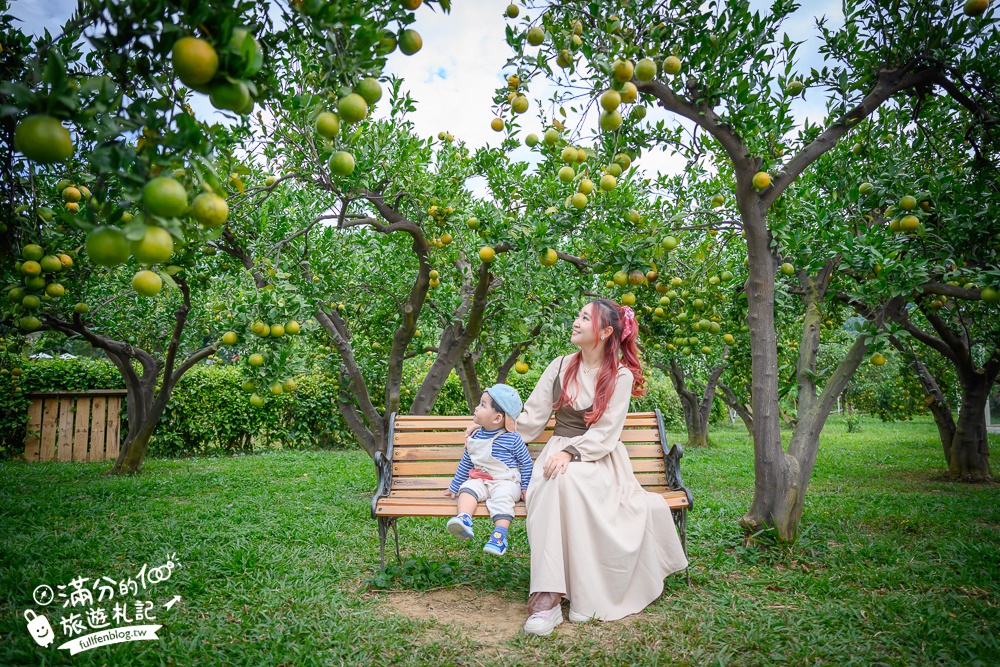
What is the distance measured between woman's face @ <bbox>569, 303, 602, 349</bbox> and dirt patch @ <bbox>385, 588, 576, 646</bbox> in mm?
1374

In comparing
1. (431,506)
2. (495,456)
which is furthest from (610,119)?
(431,506)

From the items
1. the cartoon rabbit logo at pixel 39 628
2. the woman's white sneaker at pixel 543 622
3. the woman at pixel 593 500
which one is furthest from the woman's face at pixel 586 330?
the cartoon rabbit logo at pixel 39 628

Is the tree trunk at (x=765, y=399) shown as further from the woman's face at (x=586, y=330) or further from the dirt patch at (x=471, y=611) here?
the dirt patch at (x=471, y=611)

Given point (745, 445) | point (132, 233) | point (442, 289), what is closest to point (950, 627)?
point (132, 233)

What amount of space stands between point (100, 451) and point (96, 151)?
32.3ft

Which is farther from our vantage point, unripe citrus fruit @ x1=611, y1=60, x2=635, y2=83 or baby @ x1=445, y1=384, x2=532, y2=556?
baby @ x1=445, y1=384, x2=532, y2=556

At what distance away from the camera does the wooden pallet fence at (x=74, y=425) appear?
9016mm

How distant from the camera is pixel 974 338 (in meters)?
7.38

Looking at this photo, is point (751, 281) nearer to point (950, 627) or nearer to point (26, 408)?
point (950, 627)

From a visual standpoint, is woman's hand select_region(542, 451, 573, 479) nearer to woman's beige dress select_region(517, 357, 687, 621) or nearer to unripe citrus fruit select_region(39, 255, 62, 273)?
woman's beige dress select_region(517, 357, 687, 621)

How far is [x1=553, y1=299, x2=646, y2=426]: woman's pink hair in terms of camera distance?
3.28m

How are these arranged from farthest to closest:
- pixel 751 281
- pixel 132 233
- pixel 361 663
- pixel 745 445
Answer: pixel 745 445, pixel 751 281, pixel 361 663, pixel 132 233

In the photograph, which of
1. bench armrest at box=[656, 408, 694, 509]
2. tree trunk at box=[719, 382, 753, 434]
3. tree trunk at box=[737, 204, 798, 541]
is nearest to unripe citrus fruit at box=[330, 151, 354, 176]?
bench armrest at box=[656, 408, 694, 509]

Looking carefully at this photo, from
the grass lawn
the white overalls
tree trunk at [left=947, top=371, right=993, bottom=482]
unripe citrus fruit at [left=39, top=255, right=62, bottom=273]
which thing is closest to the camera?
the grass lawn
